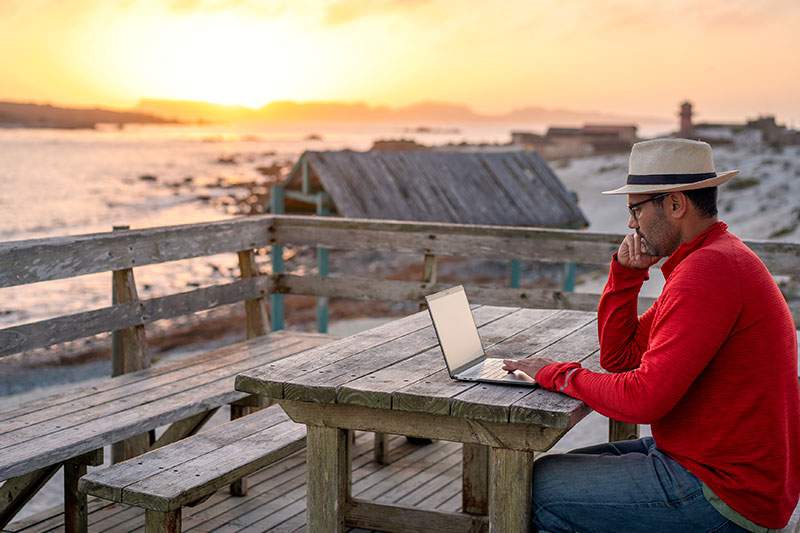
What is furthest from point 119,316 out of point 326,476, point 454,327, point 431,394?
point 431,394

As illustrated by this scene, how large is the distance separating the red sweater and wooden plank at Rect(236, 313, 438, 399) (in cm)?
108

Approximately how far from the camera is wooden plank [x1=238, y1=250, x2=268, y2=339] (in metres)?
6.86

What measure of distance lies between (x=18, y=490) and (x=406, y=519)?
1683mm

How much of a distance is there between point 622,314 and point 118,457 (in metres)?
3.25

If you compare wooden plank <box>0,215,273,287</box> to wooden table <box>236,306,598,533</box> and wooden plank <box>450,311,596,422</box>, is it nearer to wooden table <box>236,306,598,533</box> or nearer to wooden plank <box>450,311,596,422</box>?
wooden table <box>236,306,598,533</box>

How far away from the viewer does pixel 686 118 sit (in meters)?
49.3

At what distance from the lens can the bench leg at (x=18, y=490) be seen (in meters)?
4.27

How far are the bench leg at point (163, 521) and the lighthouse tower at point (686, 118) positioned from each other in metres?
45.9

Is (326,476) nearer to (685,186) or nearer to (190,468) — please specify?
(190,468)

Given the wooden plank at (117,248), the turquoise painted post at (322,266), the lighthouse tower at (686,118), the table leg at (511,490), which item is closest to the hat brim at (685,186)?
the table leg at (511,490)

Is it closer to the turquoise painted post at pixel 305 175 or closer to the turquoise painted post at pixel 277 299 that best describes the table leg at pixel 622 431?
the turquoise painted post at pixel 277 299

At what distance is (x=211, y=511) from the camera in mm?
5262

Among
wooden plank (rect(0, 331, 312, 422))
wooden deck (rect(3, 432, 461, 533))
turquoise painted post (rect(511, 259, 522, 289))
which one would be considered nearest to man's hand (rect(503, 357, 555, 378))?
wooden deck (rect(3, 432, 461, 533))

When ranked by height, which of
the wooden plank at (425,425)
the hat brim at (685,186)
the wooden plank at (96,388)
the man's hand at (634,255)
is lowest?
the wooden plank at (96,388)
